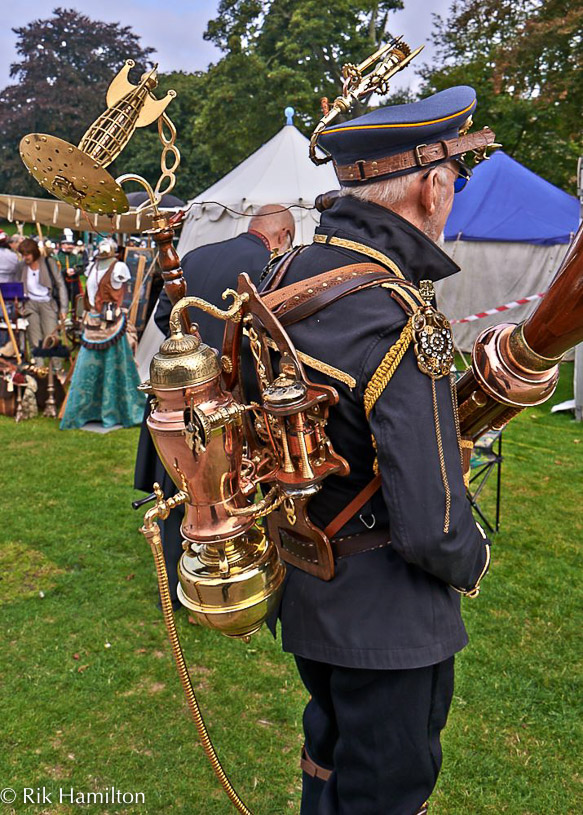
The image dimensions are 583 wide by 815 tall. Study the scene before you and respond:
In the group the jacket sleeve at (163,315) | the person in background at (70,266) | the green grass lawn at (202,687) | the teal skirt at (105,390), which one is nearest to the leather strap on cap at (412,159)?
the jacket sleeve at (163,315)

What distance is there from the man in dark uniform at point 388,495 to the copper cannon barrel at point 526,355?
15 cm

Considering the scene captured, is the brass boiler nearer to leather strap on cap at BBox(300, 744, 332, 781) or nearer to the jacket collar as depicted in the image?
the jacket collar

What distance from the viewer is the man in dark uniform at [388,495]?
58.9 inches

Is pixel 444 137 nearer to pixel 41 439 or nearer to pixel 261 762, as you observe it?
pixel 261 762

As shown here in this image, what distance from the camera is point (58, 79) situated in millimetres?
40250

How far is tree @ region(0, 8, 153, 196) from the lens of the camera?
38.4 meters

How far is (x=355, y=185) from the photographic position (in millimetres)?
1719

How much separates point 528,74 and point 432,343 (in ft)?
49.7

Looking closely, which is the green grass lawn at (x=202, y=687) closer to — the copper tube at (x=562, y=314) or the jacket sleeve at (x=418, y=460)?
the jacket sleeve at (x=418, y=460)

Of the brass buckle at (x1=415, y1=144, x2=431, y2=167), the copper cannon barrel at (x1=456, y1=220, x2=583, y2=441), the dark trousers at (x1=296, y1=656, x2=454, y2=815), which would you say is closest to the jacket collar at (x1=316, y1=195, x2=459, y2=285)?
the brass buckle at (x1=415, y1=144, x2=431, y2=167)

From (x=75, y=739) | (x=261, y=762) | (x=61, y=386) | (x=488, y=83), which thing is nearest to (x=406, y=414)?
(x=261, y=762)

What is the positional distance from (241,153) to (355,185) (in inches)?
967

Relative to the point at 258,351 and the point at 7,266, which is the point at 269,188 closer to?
the point at 7,266

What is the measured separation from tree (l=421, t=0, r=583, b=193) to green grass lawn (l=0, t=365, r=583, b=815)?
11141 mm
